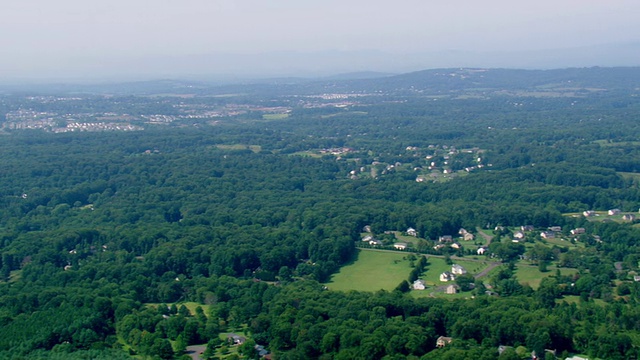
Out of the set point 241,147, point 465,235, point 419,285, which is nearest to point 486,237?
point 465,235

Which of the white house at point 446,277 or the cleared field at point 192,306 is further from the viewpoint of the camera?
the white house at point 446,277

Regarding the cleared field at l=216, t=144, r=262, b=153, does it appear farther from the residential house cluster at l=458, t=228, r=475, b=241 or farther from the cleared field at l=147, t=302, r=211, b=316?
the cleared field at l=147, t=302, r=211, b=316

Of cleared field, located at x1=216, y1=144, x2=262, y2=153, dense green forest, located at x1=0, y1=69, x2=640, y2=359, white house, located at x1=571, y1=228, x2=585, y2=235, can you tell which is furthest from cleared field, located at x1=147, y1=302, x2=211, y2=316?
A: cleared field, located at x1=216, y1=144, x2=262, y2=153

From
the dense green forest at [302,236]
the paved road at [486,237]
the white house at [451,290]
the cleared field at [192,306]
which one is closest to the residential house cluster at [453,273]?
the dense green forest at [302,236]

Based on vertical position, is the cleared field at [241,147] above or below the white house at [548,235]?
above

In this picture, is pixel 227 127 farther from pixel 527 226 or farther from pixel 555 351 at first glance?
pixel 555 351

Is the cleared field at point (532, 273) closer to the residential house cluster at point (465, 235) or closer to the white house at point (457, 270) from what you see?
the white house at point (457, 270)
